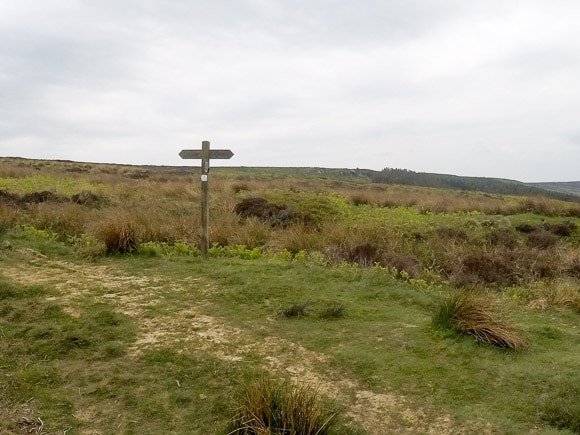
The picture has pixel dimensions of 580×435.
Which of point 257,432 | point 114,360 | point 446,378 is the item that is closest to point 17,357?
point 114,360

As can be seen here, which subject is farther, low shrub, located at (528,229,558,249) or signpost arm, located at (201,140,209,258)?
low shrub, located at (528,229,558,249)

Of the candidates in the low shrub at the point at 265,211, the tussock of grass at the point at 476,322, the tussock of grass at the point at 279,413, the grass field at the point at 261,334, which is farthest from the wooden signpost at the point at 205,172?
the tussock of grass at the point at 279,413

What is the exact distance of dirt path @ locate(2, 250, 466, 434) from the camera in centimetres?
375

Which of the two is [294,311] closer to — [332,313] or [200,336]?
[332,313]

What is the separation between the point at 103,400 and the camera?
12.7ft

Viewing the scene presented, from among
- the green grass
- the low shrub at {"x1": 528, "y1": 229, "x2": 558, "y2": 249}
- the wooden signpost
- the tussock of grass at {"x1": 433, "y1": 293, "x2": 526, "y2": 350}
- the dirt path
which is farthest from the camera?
the green grass

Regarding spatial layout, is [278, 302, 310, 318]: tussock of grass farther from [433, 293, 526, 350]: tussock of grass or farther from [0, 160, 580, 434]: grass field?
[433, 293, 526, 350]: tussock of grass

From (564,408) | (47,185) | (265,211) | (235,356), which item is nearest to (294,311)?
(235,356)

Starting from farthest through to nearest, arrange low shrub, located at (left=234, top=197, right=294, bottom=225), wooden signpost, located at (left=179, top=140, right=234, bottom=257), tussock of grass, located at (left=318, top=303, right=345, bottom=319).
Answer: low shrub, located at (left=234, top=197, right=294, bottom=225) < wooden signpost, located at (left=179, top=140, right=234, bottom=257) < tussock of grass, located at (left=318, top=303, right=345, bottom=319)

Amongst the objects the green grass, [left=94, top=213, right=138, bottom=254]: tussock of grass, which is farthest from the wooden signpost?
the green grass

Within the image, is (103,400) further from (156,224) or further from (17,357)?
(156,224)

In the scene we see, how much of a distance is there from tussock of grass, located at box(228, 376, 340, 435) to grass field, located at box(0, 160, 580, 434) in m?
0.06

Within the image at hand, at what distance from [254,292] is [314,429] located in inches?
125

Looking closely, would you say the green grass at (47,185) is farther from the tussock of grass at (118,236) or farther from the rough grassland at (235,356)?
the rough grassland at (235,356)
